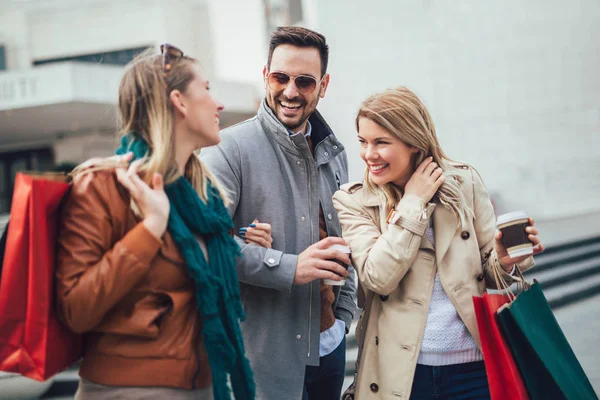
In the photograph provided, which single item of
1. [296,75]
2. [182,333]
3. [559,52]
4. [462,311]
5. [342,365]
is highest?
[559,52]

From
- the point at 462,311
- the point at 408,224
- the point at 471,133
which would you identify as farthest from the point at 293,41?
the point at 471,133

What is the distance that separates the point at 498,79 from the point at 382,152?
12.0m

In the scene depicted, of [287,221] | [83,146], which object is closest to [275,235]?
[287,221]

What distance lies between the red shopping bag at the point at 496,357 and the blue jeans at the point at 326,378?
68 centimetres

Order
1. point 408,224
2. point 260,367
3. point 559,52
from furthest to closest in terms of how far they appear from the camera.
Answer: point 559,52 < point 260,367 < point 408,224

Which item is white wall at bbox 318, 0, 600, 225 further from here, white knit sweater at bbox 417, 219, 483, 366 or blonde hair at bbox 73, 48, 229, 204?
blonde hair at bbox 73, 48, 229, 204

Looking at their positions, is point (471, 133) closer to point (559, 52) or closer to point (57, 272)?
point (559, 52)

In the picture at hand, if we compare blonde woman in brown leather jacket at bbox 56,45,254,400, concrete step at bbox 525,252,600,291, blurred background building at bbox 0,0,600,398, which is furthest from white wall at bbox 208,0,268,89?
blonde woman in brown leather jacket at bbox 56,45,254,400

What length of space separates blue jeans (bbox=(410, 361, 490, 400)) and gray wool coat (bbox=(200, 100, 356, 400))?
1.39ft

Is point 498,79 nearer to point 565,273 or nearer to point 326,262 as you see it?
point 565,273

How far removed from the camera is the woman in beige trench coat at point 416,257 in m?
2.12

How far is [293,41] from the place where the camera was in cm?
250

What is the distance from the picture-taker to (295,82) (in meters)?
2.47

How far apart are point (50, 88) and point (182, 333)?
15.1 metres
